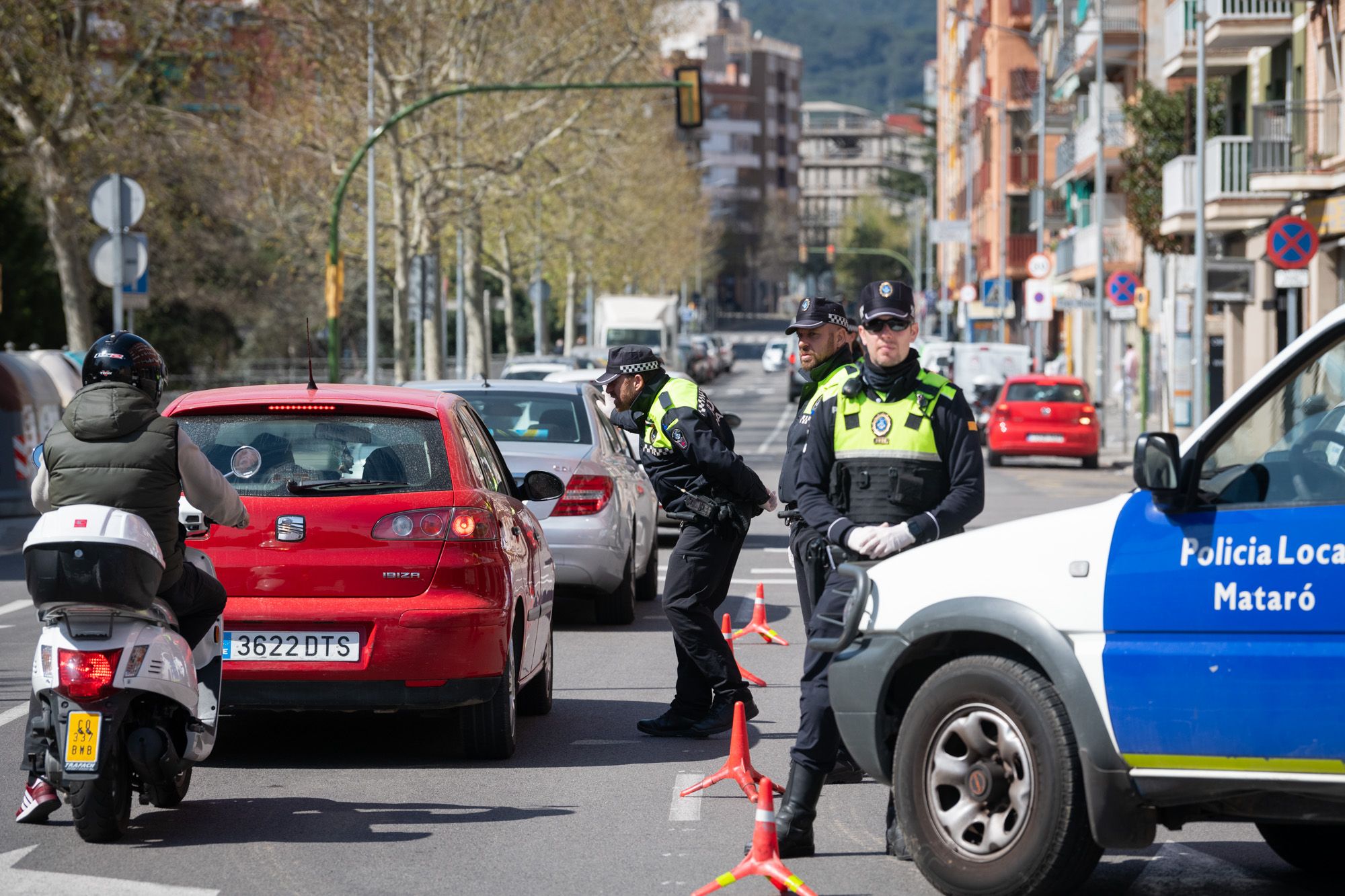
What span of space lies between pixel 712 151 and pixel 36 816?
189m

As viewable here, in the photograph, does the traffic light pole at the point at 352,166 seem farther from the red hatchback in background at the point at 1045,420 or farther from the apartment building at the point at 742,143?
the apartment building at the point at 742,143

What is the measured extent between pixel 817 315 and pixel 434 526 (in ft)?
5.53

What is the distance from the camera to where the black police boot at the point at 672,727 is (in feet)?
28.6

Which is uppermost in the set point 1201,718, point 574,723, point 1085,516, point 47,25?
point 47,25

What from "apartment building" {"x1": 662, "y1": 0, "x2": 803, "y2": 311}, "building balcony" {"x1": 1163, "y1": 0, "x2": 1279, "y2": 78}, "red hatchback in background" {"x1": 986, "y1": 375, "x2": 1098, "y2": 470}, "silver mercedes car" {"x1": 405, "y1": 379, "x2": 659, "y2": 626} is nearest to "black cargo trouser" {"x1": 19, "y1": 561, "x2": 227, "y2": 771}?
"silver mercedes car" {"x1": 405, "y1": 379, "x2": 659, "y2": 626}

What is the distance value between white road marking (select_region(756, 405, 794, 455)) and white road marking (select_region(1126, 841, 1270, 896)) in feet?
97.1

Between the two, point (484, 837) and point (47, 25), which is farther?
point (47, 25)

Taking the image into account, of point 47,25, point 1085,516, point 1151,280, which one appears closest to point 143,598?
point 1085,516

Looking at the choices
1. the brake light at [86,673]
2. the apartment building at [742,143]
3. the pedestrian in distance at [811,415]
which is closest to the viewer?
the brake light at [86,673]

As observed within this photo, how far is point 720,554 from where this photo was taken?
8.75m

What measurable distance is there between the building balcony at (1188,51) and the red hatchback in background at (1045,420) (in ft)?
26.2

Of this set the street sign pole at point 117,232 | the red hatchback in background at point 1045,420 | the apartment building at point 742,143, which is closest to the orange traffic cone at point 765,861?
the street sign pole at point 117,232

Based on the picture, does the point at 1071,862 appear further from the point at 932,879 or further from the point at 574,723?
the point at 574,723

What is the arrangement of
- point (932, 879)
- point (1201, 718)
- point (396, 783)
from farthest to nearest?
point (396, 783) < point (932, 879) < point (1201, 718)
